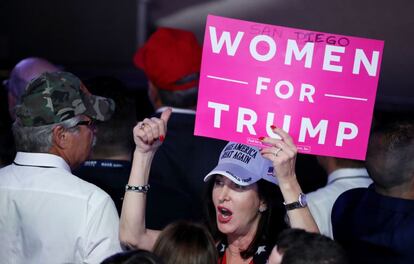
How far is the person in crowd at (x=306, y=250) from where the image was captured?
9.01ft

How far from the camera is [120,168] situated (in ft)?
13.3

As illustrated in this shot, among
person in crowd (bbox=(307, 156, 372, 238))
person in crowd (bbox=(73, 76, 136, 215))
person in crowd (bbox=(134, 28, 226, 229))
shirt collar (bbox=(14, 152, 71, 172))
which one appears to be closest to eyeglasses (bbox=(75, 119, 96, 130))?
shirt collar (bbox=(14, 152, 71, 172))

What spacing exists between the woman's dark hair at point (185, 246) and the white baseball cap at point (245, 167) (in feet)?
1.57

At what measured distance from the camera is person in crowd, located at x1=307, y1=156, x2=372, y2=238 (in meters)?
4.02

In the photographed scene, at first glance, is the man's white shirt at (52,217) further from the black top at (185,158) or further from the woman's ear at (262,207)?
the black top at (185,158)

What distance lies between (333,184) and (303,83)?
0.96 meters

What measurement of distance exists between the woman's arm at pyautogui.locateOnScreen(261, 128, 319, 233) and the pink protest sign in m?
0.11

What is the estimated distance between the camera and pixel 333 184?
4.21m

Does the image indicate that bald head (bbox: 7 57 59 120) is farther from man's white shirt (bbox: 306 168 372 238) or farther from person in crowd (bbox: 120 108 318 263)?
man's white shirt (bbox: 306 168 372 238)

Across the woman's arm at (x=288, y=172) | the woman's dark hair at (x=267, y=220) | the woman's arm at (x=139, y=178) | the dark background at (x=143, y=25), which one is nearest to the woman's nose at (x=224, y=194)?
the woman's dark hair at (x=267, y=220)

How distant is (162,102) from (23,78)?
4.22ft

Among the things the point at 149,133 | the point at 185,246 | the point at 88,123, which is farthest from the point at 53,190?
the point at 185,246

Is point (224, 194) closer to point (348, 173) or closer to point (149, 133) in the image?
point (149, 133)

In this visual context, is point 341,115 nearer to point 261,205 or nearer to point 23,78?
point 261,205
